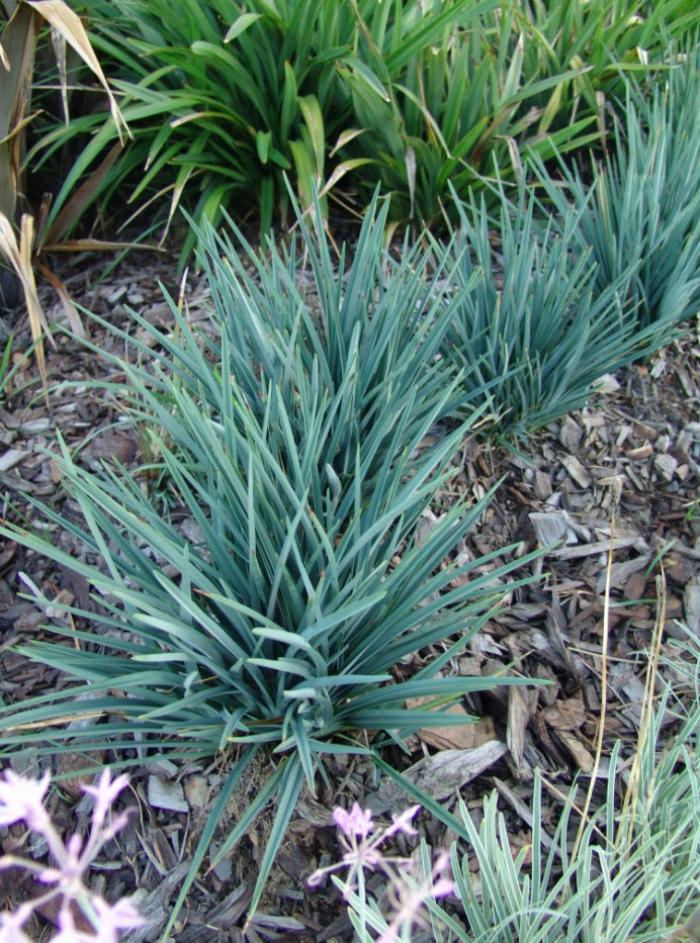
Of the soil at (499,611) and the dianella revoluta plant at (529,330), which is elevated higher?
the dianella revoluta plant at (529,330)

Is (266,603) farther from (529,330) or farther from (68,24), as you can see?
(68,24)

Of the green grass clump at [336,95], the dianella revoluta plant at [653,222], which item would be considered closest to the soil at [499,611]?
the dianella revoluta plant at [653,222]

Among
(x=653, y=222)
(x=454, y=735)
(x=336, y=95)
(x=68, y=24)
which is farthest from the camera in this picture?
(x=336, y=95)

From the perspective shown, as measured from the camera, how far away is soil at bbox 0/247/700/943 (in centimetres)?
129

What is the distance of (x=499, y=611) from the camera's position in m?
1.45

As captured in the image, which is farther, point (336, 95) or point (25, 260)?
point (336, 95)

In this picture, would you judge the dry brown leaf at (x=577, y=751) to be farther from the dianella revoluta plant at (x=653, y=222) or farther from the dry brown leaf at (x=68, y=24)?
the dry brown leaf at (x=68, y=24)

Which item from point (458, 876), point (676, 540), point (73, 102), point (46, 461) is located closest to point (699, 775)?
point (458, 876)

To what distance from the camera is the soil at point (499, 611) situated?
1.29 m

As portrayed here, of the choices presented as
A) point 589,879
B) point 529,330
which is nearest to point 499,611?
point 589,879

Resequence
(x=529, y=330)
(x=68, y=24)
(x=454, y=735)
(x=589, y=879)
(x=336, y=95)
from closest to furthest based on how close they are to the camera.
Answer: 1. (x=589, y=879)
2. (x=454, y=735)
3. (x=68, y=24)
4. (x=529, y=330)
5. (x=336, y=95)

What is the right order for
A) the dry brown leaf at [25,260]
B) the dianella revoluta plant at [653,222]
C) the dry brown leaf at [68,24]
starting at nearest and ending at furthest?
the dry brown leaf at [68,24]
the dry brown leaf at [25,260]
the dianella revoluta plant at [653,222]

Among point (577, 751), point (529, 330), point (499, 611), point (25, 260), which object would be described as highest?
point (25, 260)

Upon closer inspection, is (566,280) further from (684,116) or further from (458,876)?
(458,876)
